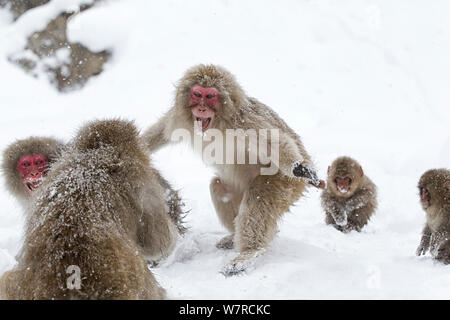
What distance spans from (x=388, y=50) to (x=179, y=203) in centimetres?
845

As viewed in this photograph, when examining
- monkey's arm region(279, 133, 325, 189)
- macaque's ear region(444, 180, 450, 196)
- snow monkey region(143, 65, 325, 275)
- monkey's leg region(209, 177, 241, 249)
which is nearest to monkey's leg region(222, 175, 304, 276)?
snow monkey region(143, 65, 325, 275)

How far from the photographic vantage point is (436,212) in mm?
4477

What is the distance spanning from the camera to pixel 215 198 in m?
4.46

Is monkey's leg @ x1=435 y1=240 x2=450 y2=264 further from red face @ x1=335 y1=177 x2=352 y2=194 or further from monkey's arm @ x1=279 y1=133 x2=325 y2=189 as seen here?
red face @ x1=335 y1=177 x2=352 y2=194

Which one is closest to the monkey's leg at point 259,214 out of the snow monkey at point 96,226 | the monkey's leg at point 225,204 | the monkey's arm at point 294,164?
the monkey's arm at point 294,164

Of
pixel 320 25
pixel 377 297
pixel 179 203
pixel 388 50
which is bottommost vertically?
pixel 377 297

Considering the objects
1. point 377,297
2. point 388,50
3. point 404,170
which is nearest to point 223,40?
point 388,50

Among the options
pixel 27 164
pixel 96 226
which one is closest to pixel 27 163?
pixel 27 164

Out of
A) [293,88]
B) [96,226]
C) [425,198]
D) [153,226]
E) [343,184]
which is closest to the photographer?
[96,226]

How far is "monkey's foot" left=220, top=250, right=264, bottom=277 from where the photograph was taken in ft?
11.8

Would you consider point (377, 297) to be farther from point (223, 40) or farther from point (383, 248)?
point (223, 40)

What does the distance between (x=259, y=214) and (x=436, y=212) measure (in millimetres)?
1659

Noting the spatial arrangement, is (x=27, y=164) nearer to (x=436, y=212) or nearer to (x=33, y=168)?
(x=33, y=168)

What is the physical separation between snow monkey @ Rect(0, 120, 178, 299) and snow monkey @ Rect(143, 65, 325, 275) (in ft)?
3.27
